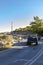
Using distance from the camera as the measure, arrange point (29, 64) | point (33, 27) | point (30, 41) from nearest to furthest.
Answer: point (29, 64), point (30, 41), point (33, 27)

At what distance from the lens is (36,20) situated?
118562 millimetres

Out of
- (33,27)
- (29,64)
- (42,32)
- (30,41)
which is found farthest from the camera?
(33,27)

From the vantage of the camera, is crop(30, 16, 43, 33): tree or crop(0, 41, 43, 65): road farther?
crop(30, 16, 43, 33): tree

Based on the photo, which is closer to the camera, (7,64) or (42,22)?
(7,64)

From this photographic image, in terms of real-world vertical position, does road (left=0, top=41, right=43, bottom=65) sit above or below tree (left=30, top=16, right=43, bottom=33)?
below

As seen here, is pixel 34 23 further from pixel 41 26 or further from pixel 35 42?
pixel 35 42

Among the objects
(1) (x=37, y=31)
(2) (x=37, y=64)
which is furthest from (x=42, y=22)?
(2) (x=37, y=64)

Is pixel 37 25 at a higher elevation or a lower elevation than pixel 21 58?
higher

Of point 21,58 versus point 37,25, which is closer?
point 21,58

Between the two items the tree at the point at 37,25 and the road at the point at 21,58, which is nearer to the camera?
the road at the point at 21,58

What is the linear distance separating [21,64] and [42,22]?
10172 cm

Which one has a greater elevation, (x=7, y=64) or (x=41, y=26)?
(x=41, y=26)

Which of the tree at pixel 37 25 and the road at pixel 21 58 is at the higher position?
the tree at pixel 37 25

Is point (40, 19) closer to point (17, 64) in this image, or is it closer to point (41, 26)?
point (41, 26)
